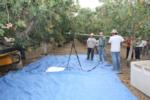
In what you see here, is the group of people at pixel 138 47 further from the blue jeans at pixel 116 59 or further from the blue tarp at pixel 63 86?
the blue tarp at pixel 63 86

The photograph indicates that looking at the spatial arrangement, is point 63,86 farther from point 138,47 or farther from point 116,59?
point 138,47

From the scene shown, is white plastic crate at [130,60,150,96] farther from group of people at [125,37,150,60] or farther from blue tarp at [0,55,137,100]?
group of people at [125,37,150,60]

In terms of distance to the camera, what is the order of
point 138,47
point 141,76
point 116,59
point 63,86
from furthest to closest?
point 138,47
point 116,59
point 63,86
point 141,76

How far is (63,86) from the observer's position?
9695 millimetres

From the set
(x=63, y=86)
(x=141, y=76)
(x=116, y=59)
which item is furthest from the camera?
(x=116, y=59)

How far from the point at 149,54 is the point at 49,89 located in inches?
492

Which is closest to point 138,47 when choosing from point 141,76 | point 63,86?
point 63,86

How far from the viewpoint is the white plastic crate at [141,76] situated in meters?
8.36

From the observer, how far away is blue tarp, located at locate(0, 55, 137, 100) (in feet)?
27.5

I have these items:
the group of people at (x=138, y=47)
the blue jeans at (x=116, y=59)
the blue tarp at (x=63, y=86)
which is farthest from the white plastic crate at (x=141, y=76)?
the group of people at (x=138, y=47)

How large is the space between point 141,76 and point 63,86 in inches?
96.9

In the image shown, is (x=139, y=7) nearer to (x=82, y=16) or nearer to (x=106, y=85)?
(x=106, y=85)

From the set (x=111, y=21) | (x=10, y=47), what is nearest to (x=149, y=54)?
(x=111, y=21)

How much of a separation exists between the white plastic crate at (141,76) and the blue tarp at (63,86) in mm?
386
